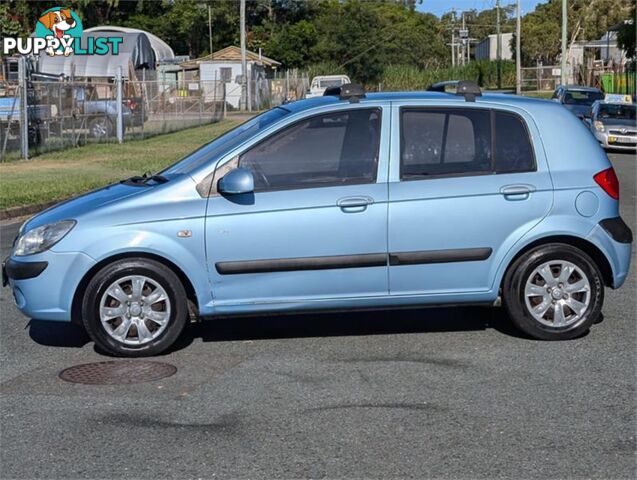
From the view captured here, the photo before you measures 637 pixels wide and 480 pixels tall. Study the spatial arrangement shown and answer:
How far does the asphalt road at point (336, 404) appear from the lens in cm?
500

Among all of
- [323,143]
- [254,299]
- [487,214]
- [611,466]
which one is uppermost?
[323,143]

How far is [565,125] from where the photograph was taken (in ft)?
24.2

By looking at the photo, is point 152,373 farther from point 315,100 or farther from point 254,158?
point 315,100

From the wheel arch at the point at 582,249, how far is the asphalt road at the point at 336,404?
0.47 metres

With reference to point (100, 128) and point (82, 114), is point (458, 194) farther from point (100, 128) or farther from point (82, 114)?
point (100, 128)

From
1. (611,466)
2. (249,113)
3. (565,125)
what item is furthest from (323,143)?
(249,113)

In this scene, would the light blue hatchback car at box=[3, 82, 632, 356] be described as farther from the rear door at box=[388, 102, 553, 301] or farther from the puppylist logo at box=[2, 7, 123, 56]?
the puppylist logo at box=[2, 7, 123, 56]

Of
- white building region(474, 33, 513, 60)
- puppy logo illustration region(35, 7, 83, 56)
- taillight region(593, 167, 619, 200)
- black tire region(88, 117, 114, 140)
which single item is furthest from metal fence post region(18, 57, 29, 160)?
white building region(474, 33, 513, 60)

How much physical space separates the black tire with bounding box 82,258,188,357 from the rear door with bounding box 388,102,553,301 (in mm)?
1467

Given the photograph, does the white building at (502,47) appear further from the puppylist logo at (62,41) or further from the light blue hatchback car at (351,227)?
the light blue hatchback car at (351,227)

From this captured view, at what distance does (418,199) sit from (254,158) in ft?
3.81

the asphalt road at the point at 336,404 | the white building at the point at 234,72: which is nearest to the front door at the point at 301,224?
the asphalt road at the point at 336,404

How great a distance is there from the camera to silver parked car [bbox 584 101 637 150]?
27.2 m

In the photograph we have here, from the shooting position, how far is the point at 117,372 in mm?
6648
